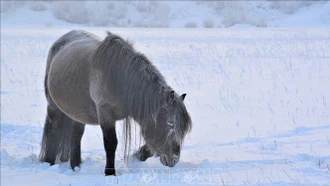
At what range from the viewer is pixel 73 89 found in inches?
205

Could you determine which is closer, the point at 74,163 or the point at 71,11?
the point at 74,163

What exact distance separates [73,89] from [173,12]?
23312 mm

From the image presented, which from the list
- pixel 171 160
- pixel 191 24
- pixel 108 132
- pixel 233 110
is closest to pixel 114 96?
pixel 108 132

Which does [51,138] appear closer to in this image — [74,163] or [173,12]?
[74,163]

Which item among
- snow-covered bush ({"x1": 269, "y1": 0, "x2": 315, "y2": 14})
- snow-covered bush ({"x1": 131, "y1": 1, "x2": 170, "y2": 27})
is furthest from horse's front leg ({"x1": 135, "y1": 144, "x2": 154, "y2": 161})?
snow-covered bush ({"x1": 131, "y1": 1, "x2": 170, "y2": 27})

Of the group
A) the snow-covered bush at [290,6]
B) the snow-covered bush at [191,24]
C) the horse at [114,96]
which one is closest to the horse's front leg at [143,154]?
the horse at [114,96]

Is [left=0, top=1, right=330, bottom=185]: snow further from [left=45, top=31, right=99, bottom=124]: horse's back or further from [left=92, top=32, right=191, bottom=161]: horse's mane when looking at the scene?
[left=45, top=31, right=99, bottom=124]: horse's back

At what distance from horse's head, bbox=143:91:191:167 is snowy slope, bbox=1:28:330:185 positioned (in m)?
0.23

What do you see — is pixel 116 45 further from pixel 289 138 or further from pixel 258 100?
pixel 258 100

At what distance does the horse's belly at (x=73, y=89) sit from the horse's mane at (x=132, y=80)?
39 cm

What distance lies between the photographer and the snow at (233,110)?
449cm

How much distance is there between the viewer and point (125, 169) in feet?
16.3

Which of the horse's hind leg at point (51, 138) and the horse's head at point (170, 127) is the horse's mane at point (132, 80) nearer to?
the horse's head at point (170, 127)

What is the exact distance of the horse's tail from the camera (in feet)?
19.8
